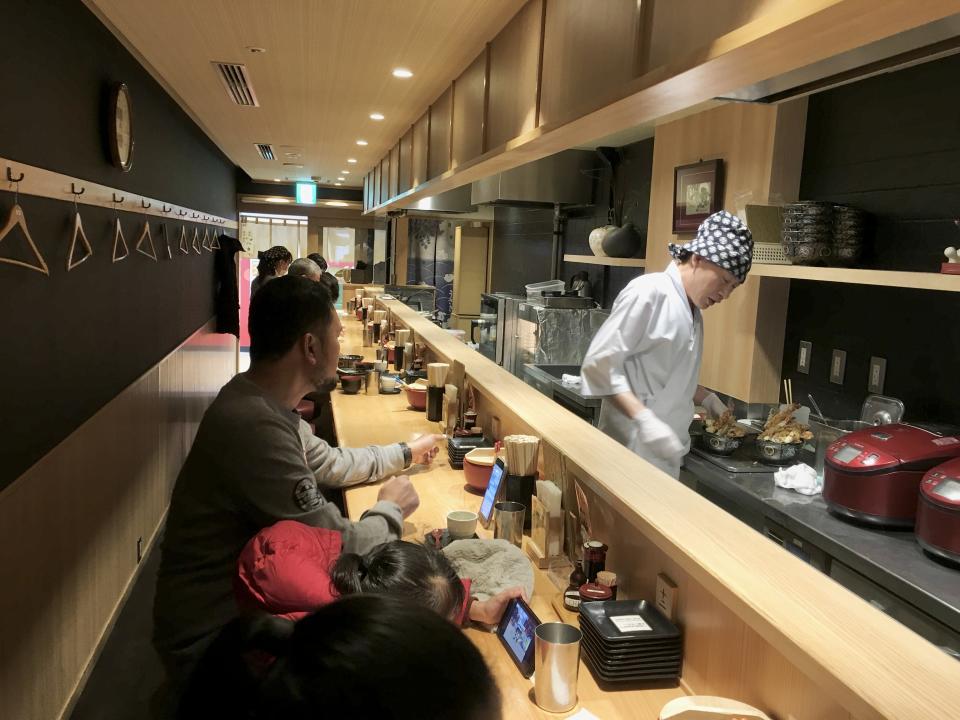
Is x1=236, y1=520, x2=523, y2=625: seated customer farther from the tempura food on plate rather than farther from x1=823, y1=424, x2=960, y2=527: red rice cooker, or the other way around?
the tempura food on plate

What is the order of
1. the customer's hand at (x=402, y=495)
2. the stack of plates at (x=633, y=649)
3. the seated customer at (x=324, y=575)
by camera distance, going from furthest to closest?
the customer's hand at (x=402, y=495), the stack of plates at (x=633, y=649), the seated customer at (x=324, y=575)

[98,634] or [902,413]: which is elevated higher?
[902,413]

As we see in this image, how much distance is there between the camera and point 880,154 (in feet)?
9.28

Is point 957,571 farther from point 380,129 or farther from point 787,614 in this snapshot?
point 380,129

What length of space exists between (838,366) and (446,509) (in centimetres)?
184

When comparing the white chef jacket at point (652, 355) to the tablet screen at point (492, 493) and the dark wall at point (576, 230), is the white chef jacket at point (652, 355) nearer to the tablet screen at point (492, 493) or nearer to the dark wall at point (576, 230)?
the tablet screen at point (492, 493)

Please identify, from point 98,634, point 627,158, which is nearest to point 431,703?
point 98,634

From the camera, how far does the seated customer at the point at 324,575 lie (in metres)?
1.21

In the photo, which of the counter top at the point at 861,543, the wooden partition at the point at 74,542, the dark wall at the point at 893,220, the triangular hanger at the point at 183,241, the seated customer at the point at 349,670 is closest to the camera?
the seated customer at the point at 349,670

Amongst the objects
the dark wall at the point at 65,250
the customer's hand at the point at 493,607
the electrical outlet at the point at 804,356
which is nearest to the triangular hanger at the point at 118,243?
the dark wall at the point at 65,250

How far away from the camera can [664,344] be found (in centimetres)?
289

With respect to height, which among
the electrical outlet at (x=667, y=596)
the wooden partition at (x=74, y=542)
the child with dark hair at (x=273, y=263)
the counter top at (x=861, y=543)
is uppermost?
the child with dark hair at (x=273, y=263)

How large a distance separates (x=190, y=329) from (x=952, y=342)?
226 inches

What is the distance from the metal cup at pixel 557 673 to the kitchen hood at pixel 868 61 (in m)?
1.74
